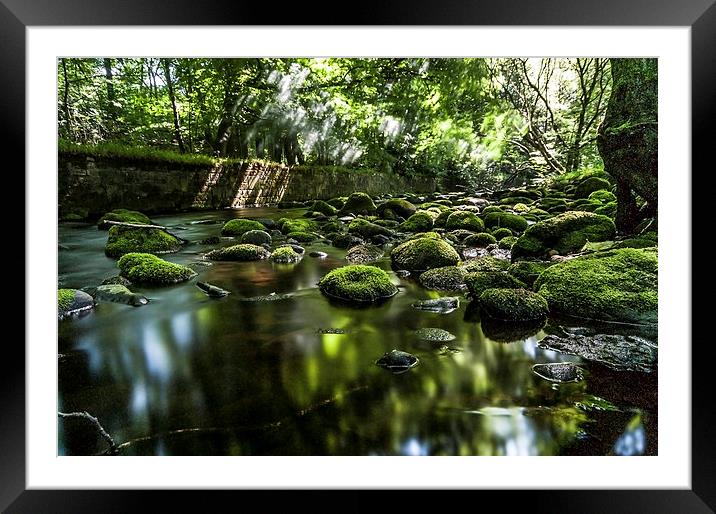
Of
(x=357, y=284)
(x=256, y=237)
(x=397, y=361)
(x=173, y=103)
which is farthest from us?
(x=256, y=237)

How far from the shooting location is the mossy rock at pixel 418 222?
2.65 m

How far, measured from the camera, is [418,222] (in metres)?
2.69

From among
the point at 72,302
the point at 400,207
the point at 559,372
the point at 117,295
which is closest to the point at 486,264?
the point at 400,207

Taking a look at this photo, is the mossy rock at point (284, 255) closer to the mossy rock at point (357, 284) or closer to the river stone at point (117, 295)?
the mossy rock at point (357, 284)

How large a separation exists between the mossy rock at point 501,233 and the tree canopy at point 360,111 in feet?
→ 0.93

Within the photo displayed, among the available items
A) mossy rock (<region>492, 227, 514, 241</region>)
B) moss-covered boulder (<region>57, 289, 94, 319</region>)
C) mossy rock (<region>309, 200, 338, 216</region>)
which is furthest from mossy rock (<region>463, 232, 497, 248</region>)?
moss-covered boulder (<region>57, 289, 94, 319</region>)

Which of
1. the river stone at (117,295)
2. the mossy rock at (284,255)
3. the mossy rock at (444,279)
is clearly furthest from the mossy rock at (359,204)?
the river stone at (117,295)

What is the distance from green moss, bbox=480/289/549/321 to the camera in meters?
2.41

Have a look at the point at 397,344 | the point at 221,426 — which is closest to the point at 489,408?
the point at 397,344

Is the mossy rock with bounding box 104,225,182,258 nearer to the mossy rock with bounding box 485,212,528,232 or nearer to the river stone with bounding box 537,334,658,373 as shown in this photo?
the mossy rock with bounding box 485,212,528,232

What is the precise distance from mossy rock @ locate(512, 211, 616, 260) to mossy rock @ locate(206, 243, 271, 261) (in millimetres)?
1512

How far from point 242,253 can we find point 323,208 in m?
0.57
